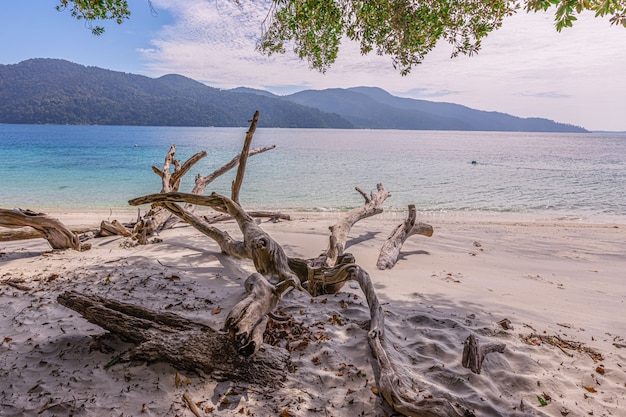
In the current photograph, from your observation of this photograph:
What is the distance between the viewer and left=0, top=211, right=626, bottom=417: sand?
8.84ft

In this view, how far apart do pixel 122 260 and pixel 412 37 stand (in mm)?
6780

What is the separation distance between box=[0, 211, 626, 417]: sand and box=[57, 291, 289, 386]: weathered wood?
0.10 m

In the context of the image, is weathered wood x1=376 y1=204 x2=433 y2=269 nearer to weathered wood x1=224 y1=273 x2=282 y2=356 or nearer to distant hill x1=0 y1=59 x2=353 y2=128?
weathered wood x1=224 y1=273 x2=282 y2=356

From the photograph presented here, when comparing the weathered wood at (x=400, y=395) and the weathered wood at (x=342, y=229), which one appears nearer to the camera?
the weathered wood at (x=400, y=395)

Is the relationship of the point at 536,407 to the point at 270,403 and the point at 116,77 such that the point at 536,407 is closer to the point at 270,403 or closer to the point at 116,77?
the point at 270,403

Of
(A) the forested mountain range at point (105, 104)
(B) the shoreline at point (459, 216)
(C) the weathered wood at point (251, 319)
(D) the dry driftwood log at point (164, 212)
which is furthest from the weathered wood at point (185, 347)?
(A) the forested mountain range at point (105, 104)

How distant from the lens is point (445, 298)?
510 cm

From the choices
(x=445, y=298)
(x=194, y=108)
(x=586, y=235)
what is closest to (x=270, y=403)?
(x=445, y=298)

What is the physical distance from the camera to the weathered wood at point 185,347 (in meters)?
2.85

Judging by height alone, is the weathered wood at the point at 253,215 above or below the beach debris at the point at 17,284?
below

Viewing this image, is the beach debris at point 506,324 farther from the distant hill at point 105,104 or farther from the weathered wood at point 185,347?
the distant hill at point 105,104

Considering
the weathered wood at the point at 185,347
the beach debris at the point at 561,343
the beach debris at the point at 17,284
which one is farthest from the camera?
the beach debris at the point at 17,284

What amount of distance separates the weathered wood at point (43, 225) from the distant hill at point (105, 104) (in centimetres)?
14138

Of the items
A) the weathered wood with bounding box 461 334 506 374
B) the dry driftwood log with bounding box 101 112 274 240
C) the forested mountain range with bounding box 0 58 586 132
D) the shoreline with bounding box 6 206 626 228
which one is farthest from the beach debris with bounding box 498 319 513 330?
the forested mountain range with bounding box 0 58 586 132
